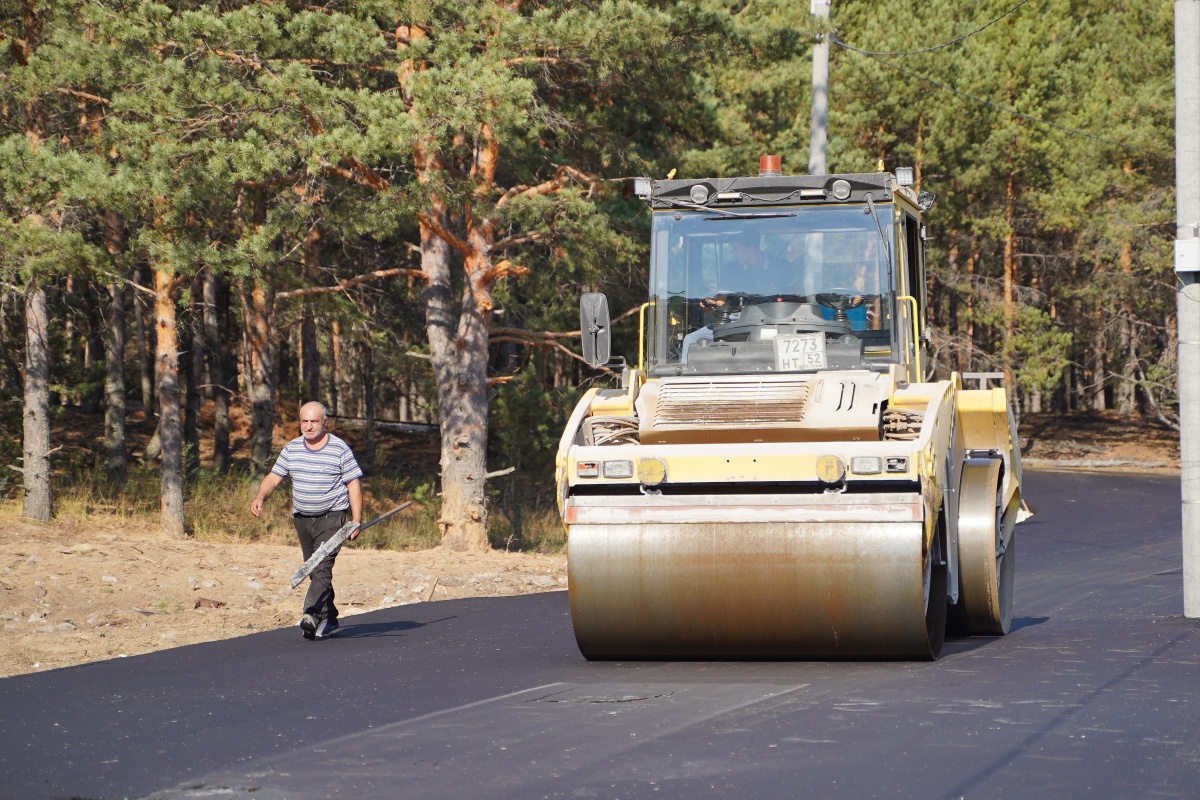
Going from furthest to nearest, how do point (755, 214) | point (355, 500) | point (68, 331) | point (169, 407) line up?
point (68, 331), point (169, 407), point (355, 500), point (755, 214)

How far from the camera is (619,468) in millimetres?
8945

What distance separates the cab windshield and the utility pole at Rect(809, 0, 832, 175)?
9374mm

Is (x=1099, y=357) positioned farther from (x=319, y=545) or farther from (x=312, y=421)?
(x=312, y=421)

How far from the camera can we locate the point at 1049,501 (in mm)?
29031

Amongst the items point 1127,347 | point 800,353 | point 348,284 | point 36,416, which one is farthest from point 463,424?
point 1127,347

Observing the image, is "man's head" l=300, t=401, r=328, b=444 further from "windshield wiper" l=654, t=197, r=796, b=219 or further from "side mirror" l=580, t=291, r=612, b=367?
"windshield wiper" l=654, t=197, r=796, b=219

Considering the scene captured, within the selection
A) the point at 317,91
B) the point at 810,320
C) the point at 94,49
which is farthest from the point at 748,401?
the point at 94,49

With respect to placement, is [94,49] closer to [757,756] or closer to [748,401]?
[748,401]

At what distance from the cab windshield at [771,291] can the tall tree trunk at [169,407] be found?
1168cm

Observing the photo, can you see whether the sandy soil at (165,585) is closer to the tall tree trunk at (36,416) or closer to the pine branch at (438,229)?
the tall tree trunk at (36,416)

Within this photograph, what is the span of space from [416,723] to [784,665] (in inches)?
110

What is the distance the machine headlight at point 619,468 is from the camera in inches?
351

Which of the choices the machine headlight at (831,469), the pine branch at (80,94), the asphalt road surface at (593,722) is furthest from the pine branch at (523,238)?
the machine headlight at (831,469)

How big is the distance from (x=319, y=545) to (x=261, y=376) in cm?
1754
